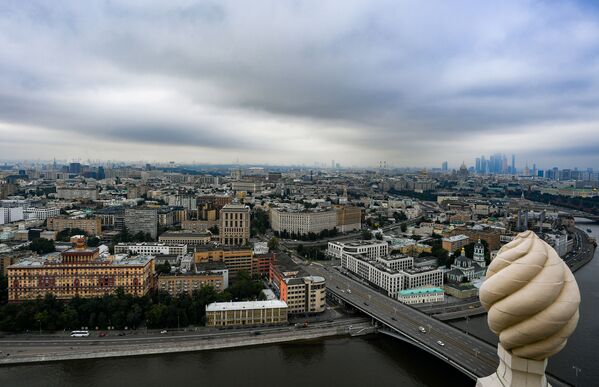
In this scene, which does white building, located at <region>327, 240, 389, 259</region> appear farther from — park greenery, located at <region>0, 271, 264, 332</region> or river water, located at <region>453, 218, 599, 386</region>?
park greenery, located at <region>0, 271, 264, 332</region>

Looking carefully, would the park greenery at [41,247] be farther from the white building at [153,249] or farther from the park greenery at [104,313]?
the park greenery at [104,313]

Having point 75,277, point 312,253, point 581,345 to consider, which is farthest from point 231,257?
point 581,345

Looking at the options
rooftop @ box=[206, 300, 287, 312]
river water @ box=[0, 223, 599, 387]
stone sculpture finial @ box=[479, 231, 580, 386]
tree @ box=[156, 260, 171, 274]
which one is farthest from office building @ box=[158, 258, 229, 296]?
stone sculpture finial @ box=[479, 231, 580, 386]

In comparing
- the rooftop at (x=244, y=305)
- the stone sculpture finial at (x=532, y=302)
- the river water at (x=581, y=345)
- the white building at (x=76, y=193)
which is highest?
the stone sculpture finial at (x=532, y=302)

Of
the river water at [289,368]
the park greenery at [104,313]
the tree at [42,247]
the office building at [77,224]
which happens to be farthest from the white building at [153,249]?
the river water at [289,368]

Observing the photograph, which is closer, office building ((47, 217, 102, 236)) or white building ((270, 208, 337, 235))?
office building ((47, 217, 102, 236))

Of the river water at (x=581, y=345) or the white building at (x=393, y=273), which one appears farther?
the white building at (x=393, y=273)
